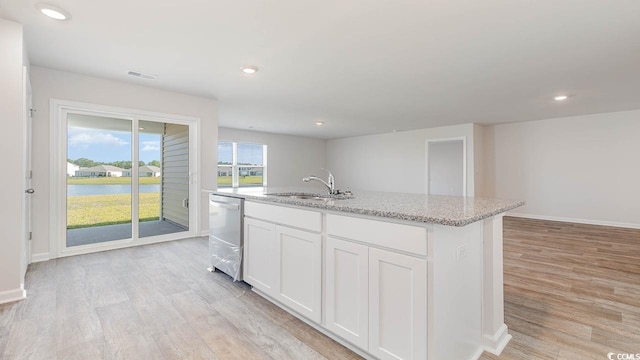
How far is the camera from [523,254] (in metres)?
3.77

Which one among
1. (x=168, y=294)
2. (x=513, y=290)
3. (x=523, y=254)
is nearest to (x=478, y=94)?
(x=523, y=254)

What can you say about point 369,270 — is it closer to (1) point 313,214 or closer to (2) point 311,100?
(1) point 313,214

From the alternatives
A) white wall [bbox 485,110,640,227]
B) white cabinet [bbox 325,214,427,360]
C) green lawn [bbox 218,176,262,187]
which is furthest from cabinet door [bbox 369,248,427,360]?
green lawn [bbox 218,176,262,187]

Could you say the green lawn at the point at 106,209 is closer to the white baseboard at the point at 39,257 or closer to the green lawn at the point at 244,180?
the white baseboard at the point at 39,257

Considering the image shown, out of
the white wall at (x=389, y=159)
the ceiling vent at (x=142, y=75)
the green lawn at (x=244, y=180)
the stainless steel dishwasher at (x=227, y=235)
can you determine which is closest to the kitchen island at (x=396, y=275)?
the stainless steel dishwasher at (x=227, y=235)

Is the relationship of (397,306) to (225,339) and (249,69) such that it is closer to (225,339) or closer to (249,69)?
(225,339)

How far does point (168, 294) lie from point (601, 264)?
14.9 ft

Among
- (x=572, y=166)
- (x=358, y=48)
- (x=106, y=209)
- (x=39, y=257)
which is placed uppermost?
(x=358, y=48)

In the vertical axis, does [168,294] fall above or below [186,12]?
below

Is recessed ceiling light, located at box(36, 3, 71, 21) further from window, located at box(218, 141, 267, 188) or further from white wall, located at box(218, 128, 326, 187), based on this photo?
window, located at box(218, 141, 267, 188)

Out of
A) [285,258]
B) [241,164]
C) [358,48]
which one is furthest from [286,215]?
[241,164]

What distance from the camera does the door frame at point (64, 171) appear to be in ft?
11.4

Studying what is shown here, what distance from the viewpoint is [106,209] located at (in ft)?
13.1

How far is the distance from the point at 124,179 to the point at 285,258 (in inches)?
124
